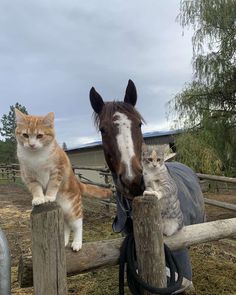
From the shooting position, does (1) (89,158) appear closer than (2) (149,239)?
No

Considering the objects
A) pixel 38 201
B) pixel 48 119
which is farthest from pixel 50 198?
pixel 48 119

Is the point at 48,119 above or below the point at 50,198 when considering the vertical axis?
above

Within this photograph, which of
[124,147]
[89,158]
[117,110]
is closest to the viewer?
[124,147]

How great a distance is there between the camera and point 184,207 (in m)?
2.82

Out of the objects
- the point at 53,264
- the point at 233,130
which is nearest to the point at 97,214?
the point at 233,130

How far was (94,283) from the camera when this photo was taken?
3.86 metres

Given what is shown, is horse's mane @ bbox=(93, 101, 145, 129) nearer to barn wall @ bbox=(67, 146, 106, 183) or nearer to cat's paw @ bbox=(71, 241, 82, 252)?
cat's paw @ bbox=(71, 241, 82, 252)

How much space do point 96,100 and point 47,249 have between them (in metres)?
1.34

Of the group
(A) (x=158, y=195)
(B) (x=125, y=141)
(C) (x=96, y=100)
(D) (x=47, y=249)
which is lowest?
(D) (x=47, y=249)

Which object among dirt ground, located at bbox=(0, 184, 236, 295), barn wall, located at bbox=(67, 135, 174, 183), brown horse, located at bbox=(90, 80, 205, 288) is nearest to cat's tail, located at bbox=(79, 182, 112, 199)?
brown horse, located at bbox=(90, 80, 205, 288)

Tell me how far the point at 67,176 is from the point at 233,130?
27.3 ft

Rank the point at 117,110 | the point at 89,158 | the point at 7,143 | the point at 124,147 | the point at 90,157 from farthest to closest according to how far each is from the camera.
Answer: the point at 7,143
the point at 89,158
the point at 90,157
the point at 117,110
the point at 124,147

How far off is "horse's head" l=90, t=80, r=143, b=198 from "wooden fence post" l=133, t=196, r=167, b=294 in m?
0.24

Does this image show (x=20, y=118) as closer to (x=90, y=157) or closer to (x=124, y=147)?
(x=124, y=147)
